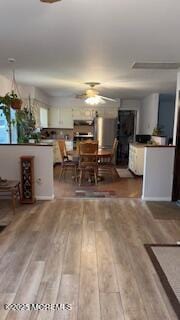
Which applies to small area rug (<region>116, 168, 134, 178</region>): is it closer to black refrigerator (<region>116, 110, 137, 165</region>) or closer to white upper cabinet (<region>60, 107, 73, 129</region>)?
black refrigerator (<region>116, 110, 137, 165</region>)

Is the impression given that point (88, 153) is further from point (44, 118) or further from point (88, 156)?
point (44, 118)

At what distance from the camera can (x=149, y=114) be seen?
805 centimetres

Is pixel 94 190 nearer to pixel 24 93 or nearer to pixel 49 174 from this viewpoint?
pixel 49 174

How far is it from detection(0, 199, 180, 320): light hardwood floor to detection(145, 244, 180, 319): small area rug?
0.06m

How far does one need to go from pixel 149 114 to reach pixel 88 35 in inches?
218

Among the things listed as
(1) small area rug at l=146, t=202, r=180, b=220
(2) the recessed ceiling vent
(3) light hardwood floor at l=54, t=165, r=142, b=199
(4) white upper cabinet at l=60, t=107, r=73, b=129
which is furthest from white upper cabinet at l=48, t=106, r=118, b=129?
(1) small area rug at l=146, t=202, r=180, b=220

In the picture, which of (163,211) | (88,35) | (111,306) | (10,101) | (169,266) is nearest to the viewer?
(111,306)

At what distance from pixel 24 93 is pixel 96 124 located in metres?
3.09

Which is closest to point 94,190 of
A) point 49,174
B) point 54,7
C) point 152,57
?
point 49,174

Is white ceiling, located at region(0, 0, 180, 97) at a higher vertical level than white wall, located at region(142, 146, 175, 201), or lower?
higher

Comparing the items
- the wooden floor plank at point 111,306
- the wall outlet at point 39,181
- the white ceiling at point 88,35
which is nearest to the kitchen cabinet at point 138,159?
the white ceiling at point 88,35

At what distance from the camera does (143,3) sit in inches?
82.1

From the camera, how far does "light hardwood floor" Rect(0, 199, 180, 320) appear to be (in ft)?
6.58

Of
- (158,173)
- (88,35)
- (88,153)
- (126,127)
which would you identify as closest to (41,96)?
(88,153)
